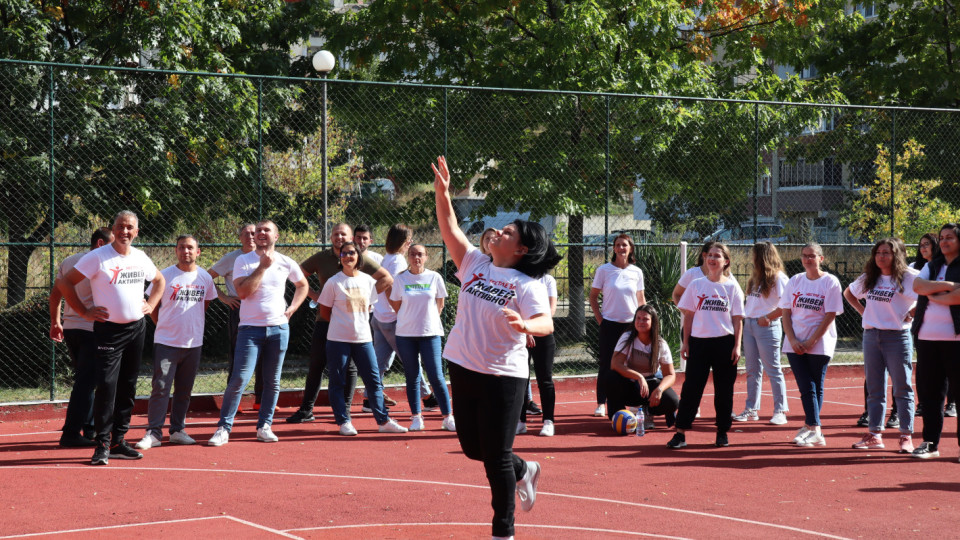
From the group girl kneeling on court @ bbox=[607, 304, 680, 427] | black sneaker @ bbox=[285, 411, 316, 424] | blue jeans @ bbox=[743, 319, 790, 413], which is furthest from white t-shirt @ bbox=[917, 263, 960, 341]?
black sneaker @ bbox=[285, 411, 316, 424]

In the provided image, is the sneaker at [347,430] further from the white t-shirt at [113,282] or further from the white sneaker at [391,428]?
the white t-shirt at [113,282]

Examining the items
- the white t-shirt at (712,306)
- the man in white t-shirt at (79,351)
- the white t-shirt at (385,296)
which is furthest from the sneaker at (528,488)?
the white t-shirt at (385,296)

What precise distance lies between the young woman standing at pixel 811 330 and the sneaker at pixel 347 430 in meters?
4.12

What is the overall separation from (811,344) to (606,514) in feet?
11.2

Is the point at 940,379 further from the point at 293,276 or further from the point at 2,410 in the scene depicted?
the point at 2,410

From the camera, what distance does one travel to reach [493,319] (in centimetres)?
534

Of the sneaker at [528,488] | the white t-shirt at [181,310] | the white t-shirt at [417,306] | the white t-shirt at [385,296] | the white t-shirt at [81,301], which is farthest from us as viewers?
the white t-shirt at [385,296]

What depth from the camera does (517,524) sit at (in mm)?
6055

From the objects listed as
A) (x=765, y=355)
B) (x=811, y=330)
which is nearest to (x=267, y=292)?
(x=811, y=330)

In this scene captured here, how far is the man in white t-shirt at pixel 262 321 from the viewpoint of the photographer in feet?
29.2

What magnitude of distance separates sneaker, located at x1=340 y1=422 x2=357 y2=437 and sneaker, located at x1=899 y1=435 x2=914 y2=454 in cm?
494

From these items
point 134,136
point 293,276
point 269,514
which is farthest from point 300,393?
point 269,514

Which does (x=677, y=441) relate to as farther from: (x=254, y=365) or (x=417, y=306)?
(x=254, y=365)

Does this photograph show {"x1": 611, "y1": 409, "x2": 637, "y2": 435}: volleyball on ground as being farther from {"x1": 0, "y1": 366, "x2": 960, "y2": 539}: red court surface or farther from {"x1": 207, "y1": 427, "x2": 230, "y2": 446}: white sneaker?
{"x1": 207, "y1": 427, "x2": 230, "y2": 446}: white sneaker
